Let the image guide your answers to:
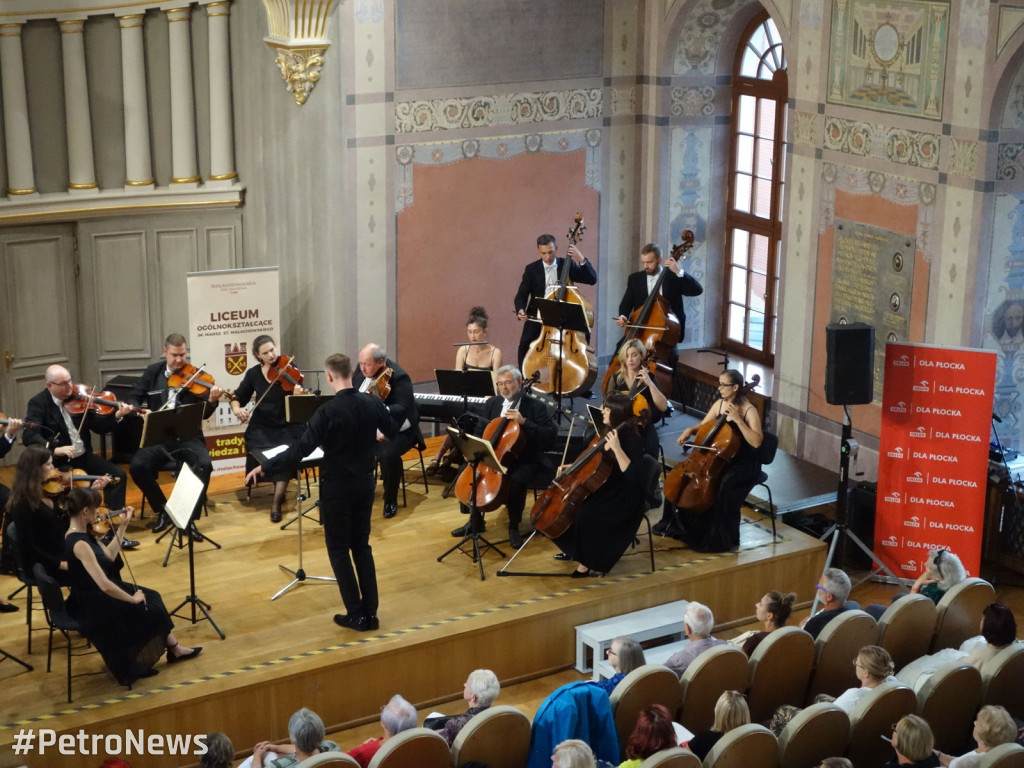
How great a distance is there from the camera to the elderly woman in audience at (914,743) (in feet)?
17.4

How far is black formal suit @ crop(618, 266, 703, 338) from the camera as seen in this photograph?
9906 mm

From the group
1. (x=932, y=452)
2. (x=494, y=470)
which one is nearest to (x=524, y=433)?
A: (x=494, y=470)

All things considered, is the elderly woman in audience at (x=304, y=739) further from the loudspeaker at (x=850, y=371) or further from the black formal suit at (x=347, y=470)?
the loudspeaker at (x=850, y=371)

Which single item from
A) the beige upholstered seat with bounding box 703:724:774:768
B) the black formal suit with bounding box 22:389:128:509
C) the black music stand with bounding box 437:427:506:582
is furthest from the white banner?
the beige upholstered seat with bounding box 703:724:774:768

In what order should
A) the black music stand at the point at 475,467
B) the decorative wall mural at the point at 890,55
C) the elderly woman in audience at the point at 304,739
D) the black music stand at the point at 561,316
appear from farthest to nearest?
the black music stand at the point at 561,316 → the decorative wall mural at the point at 890,55 → the black music stand at the point at 475,467 → the elderly woman in audience at the point at 304,739

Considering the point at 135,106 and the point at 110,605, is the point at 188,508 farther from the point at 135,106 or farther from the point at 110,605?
the point at 135,106

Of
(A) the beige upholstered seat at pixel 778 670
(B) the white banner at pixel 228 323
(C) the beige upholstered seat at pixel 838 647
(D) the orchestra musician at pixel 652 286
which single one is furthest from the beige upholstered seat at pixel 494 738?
(D) the orchestra musician at pixel 652 286

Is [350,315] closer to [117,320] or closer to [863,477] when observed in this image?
[117,320]

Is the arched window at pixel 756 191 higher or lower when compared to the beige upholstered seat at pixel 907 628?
higher

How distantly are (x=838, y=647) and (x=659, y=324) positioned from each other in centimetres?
366

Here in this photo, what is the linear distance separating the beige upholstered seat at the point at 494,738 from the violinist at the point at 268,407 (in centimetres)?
356

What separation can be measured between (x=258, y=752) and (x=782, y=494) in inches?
184

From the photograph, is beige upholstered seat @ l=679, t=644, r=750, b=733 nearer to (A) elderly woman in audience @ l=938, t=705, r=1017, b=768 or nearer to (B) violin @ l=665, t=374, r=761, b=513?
(A) elderly woman in audience @ l=938, t=705, r=1017, b=768

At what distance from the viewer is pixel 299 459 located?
6.96 m
